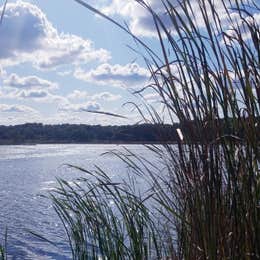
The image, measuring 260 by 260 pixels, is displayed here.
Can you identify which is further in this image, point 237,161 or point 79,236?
point 79,236

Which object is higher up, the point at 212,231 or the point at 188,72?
the point at 188,72

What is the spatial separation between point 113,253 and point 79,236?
111 centimetres

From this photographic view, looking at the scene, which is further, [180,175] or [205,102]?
[180,175]

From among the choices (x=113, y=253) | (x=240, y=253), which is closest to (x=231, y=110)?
(x=240, y=253)

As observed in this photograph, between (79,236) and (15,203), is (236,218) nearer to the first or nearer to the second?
(79,236)

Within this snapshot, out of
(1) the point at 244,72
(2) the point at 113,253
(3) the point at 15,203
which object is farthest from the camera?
(3) the point at 15,203

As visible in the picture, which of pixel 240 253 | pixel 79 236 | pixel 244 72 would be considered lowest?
pixel 79 236

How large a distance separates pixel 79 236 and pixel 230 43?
11.4 feet

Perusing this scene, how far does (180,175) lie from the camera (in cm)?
227

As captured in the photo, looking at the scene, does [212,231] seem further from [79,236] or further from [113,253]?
[79,236]

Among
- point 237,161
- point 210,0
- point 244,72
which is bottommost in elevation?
point 237,161

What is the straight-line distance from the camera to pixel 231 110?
6.03ft

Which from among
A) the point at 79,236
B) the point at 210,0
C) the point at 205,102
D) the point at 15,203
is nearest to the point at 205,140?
the point at 205,102

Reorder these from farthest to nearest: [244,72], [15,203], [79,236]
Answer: [15,203] → [79,236] → [244,72]
